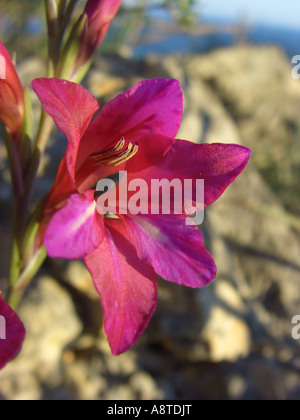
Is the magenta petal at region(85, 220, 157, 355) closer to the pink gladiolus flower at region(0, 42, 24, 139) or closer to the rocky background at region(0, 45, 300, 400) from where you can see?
the pink gladiolus flower at region(0, 42, 24, 139)

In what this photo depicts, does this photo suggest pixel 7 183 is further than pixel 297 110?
No

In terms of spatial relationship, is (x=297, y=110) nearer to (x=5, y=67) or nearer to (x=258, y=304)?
(x=258, y=304)

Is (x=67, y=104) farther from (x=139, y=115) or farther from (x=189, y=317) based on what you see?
(x=189, y=317)

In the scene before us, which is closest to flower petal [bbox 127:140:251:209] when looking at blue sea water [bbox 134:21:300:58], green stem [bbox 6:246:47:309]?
green stem [bbox 6:246:47:309]

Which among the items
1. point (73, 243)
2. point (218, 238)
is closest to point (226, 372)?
point (218, 238)

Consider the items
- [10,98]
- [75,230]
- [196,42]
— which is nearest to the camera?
[75,230]

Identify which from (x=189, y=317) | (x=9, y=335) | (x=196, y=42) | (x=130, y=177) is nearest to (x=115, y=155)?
(x=130, y=177)
